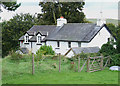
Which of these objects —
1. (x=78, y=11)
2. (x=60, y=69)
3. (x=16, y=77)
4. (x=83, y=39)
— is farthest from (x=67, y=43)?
(x=16, y=77)

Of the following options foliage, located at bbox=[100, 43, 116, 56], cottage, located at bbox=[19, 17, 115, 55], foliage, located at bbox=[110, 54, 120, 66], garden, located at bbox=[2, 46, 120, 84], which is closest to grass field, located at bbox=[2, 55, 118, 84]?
garden, located at bbox=[2, 46, 120, 84]

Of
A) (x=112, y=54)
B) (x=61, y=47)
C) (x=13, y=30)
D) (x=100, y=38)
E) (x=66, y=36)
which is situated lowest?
(x=112, y=54)

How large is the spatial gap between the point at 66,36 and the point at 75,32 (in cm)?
153

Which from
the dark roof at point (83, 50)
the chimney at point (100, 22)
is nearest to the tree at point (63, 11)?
the chimney at point (100, 22)

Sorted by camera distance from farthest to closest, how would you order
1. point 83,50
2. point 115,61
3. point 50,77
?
point 83,50 < point 115,61 < point 50,77

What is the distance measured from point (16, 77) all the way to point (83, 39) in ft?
66.8

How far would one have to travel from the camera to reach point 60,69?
18250 mm

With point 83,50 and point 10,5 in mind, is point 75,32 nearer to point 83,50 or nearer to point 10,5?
point 83,50

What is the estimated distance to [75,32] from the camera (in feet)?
120

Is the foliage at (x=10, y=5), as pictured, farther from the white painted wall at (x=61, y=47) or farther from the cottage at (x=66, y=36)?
the white painted wall at (x=61, y=47)

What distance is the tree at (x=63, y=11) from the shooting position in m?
46.4

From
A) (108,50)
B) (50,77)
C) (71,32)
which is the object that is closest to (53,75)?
(50,77)

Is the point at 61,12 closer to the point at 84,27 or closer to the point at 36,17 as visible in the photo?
the point at 36,17

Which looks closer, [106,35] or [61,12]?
[106,35]
